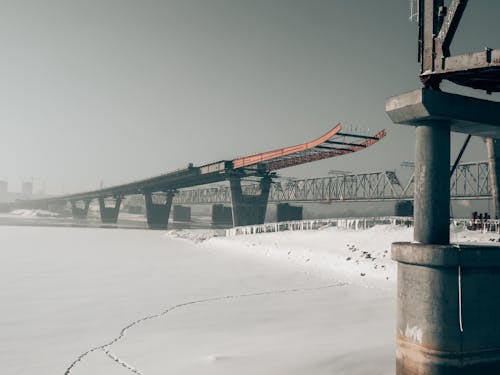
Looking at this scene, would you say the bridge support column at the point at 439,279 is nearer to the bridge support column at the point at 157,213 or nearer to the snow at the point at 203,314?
the snow at the point at 203,314

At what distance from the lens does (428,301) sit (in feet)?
35.0

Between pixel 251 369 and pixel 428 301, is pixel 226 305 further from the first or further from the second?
pixel 428 301

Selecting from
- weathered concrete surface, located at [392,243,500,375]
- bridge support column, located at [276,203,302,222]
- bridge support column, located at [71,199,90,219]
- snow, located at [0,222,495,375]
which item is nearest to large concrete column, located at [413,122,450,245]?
weathered concrete surface, located at [392,243,500,375]

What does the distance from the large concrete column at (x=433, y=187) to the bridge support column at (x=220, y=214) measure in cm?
13354

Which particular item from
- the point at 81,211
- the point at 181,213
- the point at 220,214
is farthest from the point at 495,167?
the point at 81,211

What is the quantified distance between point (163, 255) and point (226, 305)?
20641 mm

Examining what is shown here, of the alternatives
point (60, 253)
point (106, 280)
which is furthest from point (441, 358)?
point (60, 253)

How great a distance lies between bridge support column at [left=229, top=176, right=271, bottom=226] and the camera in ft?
248

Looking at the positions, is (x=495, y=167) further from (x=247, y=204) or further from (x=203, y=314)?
(x=247, y=204)

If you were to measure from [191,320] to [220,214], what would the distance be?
132m

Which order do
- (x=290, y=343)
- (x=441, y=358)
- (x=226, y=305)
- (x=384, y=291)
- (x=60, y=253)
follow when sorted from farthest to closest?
(x=60, y=253)
(x=384, y=291)
(x=226, y=305)
(x=290, y=343)
(x=441, y=358)

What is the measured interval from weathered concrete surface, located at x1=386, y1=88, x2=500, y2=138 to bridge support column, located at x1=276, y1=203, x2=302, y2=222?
8269 cm

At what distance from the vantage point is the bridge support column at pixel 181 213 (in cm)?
19275

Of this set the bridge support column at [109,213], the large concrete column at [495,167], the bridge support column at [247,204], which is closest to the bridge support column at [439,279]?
the large concrete column at [495,167]
